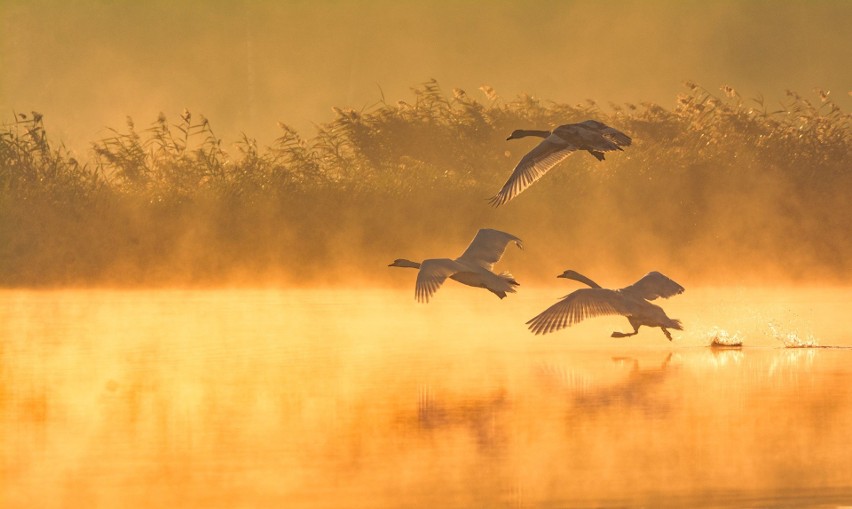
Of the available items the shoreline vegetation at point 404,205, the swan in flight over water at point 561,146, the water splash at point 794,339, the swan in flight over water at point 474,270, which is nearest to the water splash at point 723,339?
the water splash at point 794,339

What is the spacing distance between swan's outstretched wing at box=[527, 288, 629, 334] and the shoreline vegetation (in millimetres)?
13763

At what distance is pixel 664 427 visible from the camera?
12.4 meters

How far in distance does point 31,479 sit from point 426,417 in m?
3.35

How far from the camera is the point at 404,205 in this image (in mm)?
32062

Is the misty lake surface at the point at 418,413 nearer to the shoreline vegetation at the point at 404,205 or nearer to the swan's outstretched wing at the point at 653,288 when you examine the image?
the swan's outstretched wing at the point at 653,288

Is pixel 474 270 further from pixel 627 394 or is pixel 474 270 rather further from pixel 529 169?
pixel 627 394

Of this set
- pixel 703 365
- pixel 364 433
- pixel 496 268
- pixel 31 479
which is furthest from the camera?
pixel 496 268

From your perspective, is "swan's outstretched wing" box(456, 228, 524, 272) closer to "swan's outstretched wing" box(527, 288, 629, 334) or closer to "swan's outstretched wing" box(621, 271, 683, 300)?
"swan's outstretched wing" box(527, 288, 629, 334)

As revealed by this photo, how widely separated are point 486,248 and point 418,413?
4953 mm

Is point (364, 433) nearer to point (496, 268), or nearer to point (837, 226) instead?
point (496, 268)

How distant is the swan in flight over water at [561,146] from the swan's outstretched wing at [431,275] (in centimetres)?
98

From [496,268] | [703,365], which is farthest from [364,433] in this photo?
[496,268]

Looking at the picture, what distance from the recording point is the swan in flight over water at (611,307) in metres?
16.5

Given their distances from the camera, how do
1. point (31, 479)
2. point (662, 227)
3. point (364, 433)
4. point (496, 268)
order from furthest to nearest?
point (662, 227) < point (496, 268) < point (364, 433) < point (31, 479)
